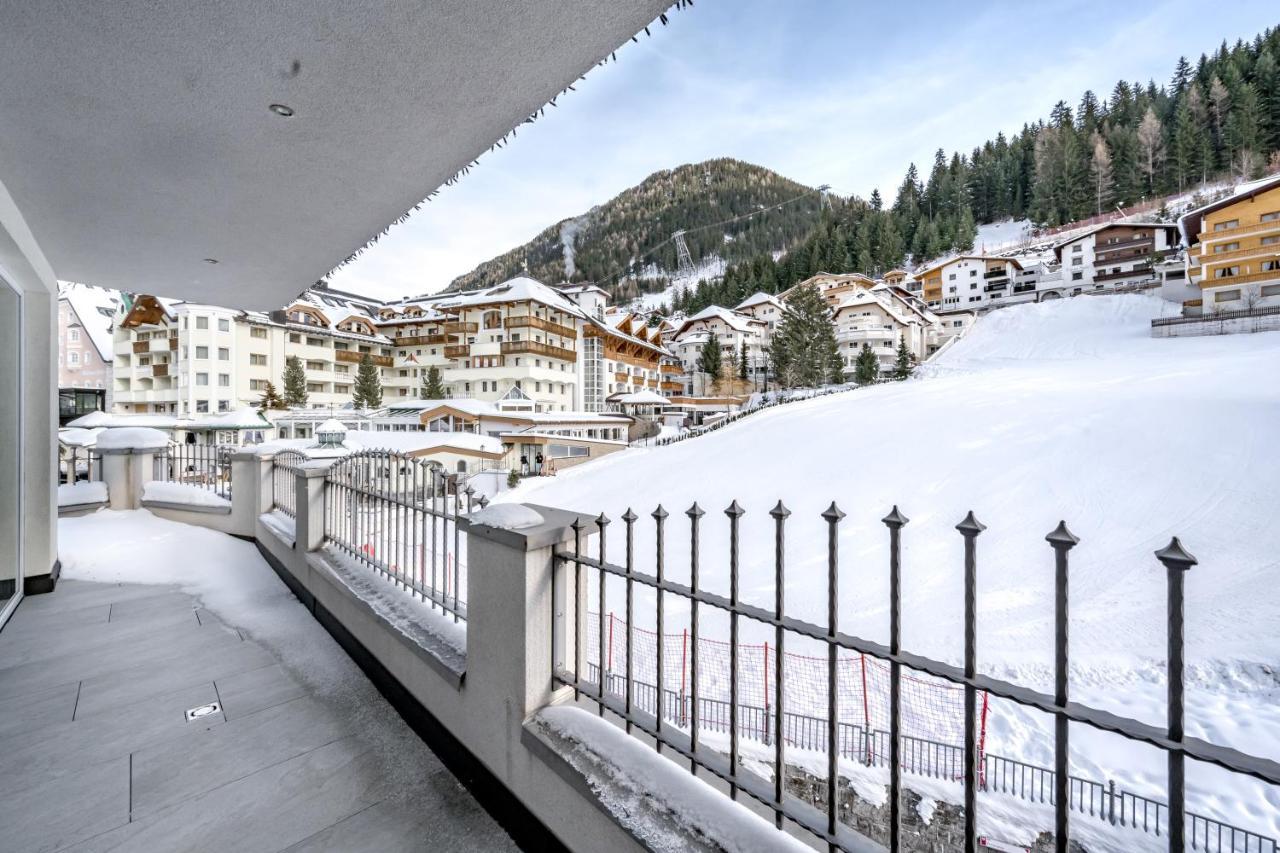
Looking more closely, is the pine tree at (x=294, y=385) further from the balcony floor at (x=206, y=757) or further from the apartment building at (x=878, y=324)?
the apartment building at (x=878, y=324)

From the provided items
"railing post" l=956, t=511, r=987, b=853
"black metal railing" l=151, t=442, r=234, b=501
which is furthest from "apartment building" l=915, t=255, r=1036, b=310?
"railing post" l=956, t=511, r=987, b=853

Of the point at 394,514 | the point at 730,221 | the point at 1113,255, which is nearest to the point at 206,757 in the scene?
the point at 394,514

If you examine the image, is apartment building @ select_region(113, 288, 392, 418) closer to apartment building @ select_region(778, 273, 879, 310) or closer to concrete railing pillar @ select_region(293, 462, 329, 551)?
concrete railing pillar @ select_region(293, 462, 329, 551)

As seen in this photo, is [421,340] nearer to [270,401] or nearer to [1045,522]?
[270,401]

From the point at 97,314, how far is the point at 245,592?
5257 centimetres

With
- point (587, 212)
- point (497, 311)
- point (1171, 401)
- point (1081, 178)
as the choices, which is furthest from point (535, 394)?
point (587, 212)

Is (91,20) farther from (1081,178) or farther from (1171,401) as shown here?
(1081,178)

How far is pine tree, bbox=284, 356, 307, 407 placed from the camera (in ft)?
118

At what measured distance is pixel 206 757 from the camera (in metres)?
2.77

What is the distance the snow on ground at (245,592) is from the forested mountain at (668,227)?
11901cm

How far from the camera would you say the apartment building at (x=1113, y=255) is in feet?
176

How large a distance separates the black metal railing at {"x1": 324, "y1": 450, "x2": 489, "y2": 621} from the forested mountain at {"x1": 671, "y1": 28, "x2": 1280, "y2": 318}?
75.7m

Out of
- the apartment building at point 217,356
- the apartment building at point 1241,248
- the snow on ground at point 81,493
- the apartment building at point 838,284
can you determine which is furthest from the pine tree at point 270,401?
the apartment building at point 1241,248

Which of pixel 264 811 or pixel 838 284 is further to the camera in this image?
pixel 838 284
